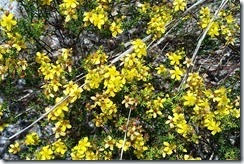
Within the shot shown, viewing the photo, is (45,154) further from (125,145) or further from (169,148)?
(169,148)

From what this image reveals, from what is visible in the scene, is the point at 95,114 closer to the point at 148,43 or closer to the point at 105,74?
the point at 105,74

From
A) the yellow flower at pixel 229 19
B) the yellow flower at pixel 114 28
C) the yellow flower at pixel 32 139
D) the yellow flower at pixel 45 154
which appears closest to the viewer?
the yellow flower at pixel 45 154

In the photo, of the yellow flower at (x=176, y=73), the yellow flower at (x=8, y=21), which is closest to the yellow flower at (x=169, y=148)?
the yellow flower at (x=176, y=73)

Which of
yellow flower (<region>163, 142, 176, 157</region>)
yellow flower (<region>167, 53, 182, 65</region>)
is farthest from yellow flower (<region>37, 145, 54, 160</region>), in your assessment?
yellow flower (<region>167, 53, 182, 65</region>)

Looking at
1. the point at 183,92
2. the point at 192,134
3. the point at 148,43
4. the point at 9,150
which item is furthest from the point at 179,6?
the point at 9,150

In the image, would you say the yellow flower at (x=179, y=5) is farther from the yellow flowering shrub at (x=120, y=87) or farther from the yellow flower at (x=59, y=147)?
the yellow flower at (x=59, y=147)

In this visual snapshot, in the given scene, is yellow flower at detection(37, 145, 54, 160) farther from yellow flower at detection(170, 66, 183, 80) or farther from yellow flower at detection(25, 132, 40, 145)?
yellow flower at detection(170, 66, 183, 80)

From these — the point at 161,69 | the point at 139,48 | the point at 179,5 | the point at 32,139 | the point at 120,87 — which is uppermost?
the point at 179,5

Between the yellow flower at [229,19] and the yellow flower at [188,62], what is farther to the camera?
the yellow flower at [229,19]

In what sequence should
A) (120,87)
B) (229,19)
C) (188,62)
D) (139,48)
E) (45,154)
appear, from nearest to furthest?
(45,154), (120,87), (139,48), (188,62), (229,19)

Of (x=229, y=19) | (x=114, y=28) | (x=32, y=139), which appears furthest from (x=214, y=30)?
(x=32, y=139)

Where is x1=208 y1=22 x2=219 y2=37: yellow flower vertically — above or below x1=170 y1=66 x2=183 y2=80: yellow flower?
above

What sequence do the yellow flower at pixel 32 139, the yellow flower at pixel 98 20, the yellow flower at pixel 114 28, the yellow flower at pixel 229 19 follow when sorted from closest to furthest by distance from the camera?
the yellow flower at pixel 32 139 < the yellow flower at pixel 98 20 < the yellow flower at pixel 114 28 < the yellow flower at pixel 229 19
